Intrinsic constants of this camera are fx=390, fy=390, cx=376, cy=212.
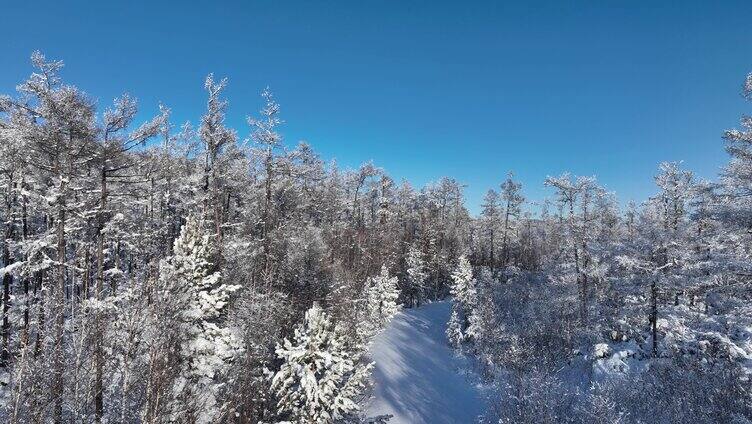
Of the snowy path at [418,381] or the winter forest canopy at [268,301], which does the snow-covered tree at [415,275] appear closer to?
the winter forest canopy at [268,301]

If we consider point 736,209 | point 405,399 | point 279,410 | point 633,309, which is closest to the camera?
point 279,410

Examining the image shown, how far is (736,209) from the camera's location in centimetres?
1368

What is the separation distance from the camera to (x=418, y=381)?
84.6ft

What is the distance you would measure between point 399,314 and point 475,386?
14.8 metres

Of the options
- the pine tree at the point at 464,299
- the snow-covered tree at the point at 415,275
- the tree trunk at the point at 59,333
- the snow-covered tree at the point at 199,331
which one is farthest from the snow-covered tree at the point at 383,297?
the tree trunk at the point at 59,333

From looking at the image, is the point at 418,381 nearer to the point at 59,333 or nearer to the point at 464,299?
the point at 464,299

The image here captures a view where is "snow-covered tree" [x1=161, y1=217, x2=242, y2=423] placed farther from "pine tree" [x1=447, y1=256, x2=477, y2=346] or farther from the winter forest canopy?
"pine tree" [x1=447, y1=256, x2=477, y2=346]

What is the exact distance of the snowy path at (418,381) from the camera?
71.3ft

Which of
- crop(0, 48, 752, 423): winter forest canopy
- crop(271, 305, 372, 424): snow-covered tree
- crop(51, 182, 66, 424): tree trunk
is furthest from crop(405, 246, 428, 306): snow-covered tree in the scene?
crop(51, 182, 66, 424): tree trunk

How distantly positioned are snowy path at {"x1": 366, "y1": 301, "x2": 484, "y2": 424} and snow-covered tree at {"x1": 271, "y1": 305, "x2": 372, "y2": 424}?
8966 millimetres

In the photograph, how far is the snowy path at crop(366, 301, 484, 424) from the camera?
855 inches

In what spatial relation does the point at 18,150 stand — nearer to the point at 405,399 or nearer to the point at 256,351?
the point at 256,351

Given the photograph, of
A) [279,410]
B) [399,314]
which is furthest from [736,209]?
[399,314]

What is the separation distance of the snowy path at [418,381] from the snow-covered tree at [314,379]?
8966 mm
